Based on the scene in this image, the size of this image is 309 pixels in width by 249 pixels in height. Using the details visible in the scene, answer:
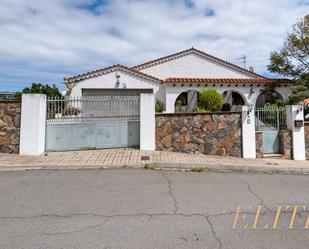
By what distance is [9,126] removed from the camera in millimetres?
9039

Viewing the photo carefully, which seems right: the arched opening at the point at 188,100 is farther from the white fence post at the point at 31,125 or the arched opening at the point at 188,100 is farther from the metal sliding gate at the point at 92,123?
the white fence post at the point at 31,125

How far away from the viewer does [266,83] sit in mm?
17703

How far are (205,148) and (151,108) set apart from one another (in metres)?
2.78

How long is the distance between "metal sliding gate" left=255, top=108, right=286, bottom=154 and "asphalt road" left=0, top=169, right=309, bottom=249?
4.09 meters

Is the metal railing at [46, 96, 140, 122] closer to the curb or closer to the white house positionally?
the curb

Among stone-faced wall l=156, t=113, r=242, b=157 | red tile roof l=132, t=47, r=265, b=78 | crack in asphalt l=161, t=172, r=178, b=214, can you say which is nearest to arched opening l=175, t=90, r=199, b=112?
red tile roof l=132, t=47, r=265, b=78

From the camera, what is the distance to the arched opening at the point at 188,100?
17.5 m

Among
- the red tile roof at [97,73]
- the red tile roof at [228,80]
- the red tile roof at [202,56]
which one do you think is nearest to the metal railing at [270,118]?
the red tile roof at [228,80]

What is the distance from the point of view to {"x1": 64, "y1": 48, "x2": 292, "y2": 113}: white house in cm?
1566

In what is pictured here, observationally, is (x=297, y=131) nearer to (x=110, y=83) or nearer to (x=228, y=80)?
(x=228, y=80)

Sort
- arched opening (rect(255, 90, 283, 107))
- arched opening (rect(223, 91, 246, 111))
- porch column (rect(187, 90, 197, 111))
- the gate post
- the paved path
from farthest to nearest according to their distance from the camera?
arched opening (rect(223, 91, 246, 111)), arched opening (rect(255, 90, 283, 107)), porch column (rect(187, 90, 197, 111)), the gate post, the paved path

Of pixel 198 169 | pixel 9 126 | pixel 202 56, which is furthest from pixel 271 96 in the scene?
pixel 9 126

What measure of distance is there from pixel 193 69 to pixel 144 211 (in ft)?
55.1

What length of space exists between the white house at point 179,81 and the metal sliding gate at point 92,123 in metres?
5.94
